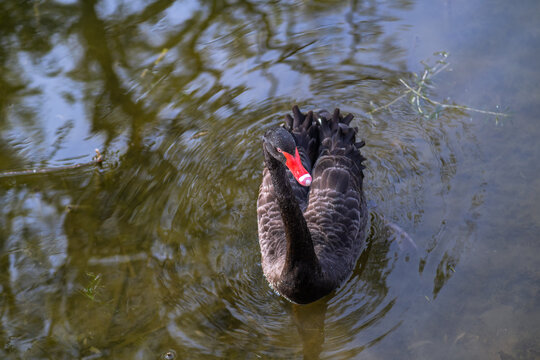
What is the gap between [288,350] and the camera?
4.72 m

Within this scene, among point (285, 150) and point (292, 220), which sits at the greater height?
point (285, 150)

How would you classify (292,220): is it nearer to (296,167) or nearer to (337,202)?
(296,167)

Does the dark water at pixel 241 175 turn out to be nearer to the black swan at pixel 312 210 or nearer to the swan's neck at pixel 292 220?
the black swan at pixel 312 210

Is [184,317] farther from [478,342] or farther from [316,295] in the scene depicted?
[478,342]

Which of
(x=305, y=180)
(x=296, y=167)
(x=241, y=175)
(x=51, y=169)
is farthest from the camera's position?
(x=51, y=169)

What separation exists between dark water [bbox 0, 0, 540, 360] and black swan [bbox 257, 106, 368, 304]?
0.94 ft

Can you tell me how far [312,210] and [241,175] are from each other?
4.19 feet

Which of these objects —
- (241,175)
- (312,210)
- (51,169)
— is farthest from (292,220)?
(51,169)

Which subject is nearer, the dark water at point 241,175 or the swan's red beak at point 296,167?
the swan's red beak at point 296,167

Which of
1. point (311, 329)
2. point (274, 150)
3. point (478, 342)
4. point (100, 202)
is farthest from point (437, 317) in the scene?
point (100, 202)

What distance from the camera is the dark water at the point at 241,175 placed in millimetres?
4844

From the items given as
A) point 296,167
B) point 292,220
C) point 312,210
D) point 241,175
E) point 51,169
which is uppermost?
point 296,167

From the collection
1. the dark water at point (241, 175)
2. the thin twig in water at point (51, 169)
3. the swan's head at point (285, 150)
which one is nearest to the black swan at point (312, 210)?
the swan's head at point (285, 150)

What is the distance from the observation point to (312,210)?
17.3 ft
